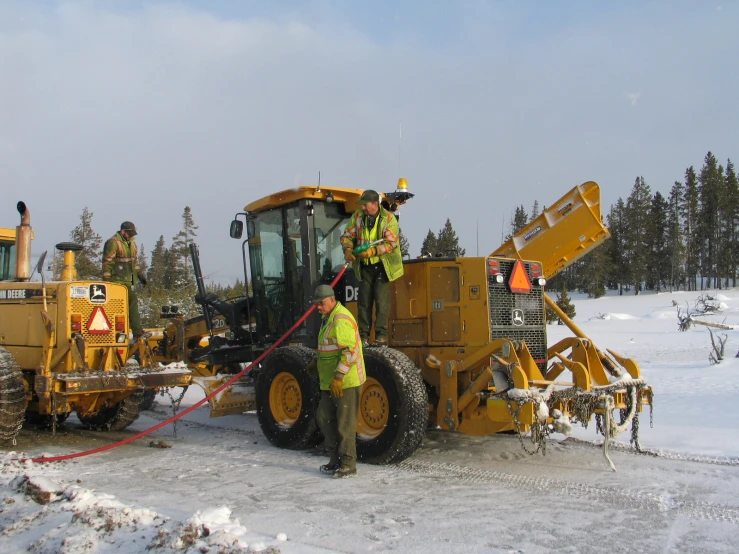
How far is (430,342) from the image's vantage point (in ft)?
22.9

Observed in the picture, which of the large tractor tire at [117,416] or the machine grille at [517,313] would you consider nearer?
the machine grille at [517,313]

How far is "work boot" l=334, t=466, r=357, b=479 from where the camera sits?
5854mm

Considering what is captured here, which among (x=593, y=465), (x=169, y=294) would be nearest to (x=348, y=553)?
(x=593, y=465)

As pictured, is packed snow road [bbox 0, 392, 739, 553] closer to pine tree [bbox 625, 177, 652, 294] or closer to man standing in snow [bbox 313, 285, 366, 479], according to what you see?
man standing in snow [bbox 313, 285, 366, 479]

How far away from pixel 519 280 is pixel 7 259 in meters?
7.47

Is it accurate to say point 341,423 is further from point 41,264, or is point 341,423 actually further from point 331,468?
point 41,264

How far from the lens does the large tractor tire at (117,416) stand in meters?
8.37

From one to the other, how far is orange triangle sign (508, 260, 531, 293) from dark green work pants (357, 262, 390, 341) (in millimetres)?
1388

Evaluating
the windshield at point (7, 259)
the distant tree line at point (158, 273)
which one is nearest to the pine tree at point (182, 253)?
the distant tree line at point (158, 273)

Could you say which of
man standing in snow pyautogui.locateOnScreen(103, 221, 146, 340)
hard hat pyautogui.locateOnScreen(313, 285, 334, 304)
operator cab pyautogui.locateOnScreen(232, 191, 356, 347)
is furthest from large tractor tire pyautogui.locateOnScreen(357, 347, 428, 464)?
man standing in snow pyautogui.locateOnScreen(103, 221, 146, 340)

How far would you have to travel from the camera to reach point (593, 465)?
6207 millimetres

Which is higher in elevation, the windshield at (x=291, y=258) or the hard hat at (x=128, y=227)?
the hard hat at (x=128, y=227)

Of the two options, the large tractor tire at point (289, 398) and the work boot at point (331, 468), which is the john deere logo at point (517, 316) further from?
the work boot at point (331, 468)

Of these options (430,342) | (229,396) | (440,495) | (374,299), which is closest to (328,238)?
(374,299)
